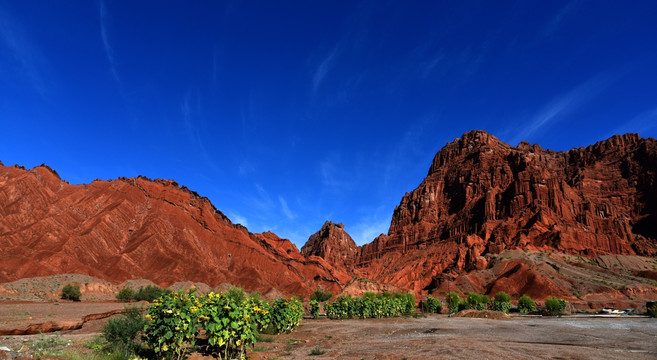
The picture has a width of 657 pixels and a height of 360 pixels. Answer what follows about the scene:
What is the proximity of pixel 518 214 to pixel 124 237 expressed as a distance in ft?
449

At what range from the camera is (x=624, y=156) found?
18362 centimetres

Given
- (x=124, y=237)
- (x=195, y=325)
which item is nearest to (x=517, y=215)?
(x=124, y=237)

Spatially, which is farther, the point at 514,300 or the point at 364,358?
the point at 514,300

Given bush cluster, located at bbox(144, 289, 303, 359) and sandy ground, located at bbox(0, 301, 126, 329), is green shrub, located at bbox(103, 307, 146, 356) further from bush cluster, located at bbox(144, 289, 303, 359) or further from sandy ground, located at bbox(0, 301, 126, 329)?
sandy ground, located at bbox(0, 301, 126, 329)

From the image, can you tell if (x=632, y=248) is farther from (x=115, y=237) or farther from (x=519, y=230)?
(x=115, y=237)

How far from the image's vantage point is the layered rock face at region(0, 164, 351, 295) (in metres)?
71.8

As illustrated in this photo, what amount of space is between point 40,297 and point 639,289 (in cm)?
11892

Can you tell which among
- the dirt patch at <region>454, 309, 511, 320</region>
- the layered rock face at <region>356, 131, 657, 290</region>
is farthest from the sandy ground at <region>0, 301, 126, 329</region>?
the layered rock face at <region>356, 131, 657, 290</region>

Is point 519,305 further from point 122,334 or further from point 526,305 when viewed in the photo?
point 122,334

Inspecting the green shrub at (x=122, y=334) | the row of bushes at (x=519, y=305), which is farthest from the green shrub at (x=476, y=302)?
the green shrub at (x=122, y=334)

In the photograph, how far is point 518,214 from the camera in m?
144

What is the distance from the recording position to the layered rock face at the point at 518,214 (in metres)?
129

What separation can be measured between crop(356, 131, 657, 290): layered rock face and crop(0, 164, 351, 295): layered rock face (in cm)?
5680

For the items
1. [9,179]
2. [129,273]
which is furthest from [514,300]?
[9,179]
